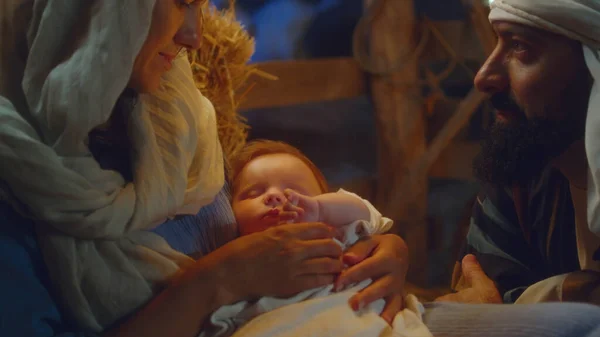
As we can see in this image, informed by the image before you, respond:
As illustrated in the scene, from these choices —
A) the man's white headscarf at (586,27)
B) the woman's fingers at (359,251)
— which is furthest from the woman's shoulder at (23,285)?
the man's white headscarf at (586,27)

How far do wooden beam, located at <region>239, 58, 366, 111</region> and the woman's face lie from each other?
1.26m

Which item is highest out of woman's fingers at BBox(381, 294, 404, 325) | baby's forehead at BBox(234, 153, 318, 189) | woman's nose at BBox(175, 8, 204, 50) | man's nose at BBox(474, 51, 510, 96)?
woman's nose at BBox(175, 8, 204, 50)

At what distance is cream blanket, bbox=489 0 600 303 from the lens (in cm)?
122

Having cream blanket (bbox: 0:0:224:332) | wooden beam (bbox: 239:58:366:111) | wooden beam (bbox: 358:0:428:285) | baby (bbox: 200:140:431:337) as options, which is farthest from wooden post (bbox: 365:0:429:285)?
cream blanket (bbox: 0:0:224:332)

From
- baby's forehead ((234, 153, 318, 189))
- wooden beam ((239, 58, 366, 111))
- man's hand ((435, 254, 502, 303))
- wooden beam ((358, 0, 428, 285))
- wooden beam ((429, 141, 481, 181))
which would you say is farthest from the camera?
wooden beam ((429, 141, 481, 181))

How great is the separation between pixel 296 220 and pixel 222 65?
65cm

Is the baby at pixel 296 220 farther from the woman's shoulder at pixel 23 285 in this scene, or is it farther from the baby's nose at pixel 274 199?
the woman's shoulder at pixel 23 285

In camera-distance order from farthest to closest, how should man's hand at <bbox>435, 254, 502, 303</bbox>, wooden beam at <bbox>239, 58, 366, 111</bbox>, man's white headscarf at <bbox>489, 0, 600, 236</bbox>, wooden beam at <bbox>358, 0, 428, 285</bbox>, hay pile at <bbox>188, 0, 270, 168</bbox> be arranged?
wooden beam at <bbox>358, 0, 428, 285</bbox> → wooden beam at <bbox>239, 58, 366, 111</bbox> → hay pile at <bbox>188, 0, 270, 168</bbox> → man's hand at <bbox>435, 254, 502, 303</bbox> → man's white headscarf at <bbox>489, 0, 600, 236</bbox>

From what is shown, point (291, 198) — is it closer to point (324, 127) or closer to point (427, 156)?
point (427, 156)

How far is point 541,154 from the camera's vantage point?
1.44 meters

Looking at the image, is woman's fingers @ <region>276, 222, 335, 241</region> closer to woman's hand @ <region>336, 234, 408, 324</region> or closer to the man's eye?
woman's hand @ <region>336, 234, 408, 324</region>

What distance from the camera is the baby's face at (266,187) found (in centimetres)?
129

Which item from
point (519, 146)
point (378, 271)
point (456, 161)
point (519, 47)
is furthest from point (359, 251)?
point (456, 161)

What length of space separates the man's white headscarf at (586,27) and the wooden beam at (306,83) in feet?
4.03
